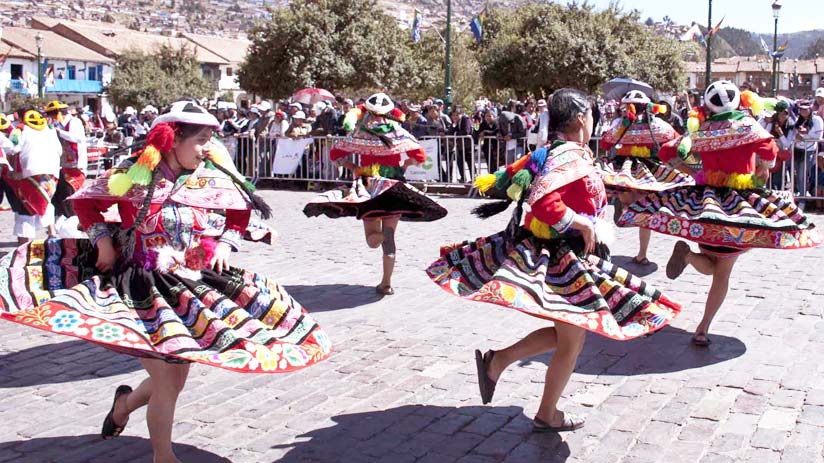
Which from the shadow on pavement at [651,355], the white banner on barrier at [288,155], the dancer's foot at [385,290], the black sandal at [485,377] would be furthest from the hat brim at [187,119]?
the white banner on barrier at [288,155]

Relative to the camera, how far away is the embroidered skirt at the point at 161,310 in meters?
3.91

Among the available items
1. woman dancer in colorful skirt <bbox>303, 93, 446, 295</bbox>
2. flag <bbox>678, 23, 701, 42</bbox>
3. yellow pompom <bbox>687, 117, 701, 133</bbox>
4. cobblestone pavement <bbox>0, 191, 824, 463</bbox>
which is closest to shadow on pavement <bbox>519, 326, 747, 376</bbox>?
cobblestone pavement <bbox>0, 191, 824, 463</bbox>

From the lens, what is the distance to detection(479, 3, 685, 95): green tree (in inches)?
1606

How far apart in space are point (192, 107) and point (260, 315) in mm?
1064

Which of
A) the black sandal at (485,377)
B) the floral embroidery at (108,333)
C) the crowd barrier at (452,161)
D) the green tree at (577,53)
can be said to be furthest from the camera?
the green tree at (577,53)

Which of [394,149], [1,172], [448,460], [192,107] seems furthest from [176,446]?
[1,172]

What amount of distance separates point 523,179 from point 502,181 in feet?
0.62

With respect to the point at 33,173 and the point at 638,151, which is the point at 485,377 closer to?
the point at 638,151

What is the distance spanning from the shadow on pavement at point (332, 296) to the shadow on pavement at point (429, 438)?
9.50ft

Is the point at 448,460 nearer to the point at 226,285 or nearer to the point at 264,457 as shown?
the point at 264,457

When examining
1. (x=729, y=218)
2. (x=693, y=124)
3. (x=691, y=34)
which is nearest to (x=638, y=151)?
(x=693, y=124)

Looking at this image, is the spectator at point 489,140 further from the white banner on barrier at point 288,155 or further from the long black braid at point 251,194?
the long black braid at point 251,194

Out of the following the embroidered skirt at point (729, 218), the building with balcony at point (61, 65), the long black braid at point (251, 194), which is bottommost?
the embroidered skirt at point (729, 218)

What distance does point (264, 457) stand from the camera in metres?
4.74
